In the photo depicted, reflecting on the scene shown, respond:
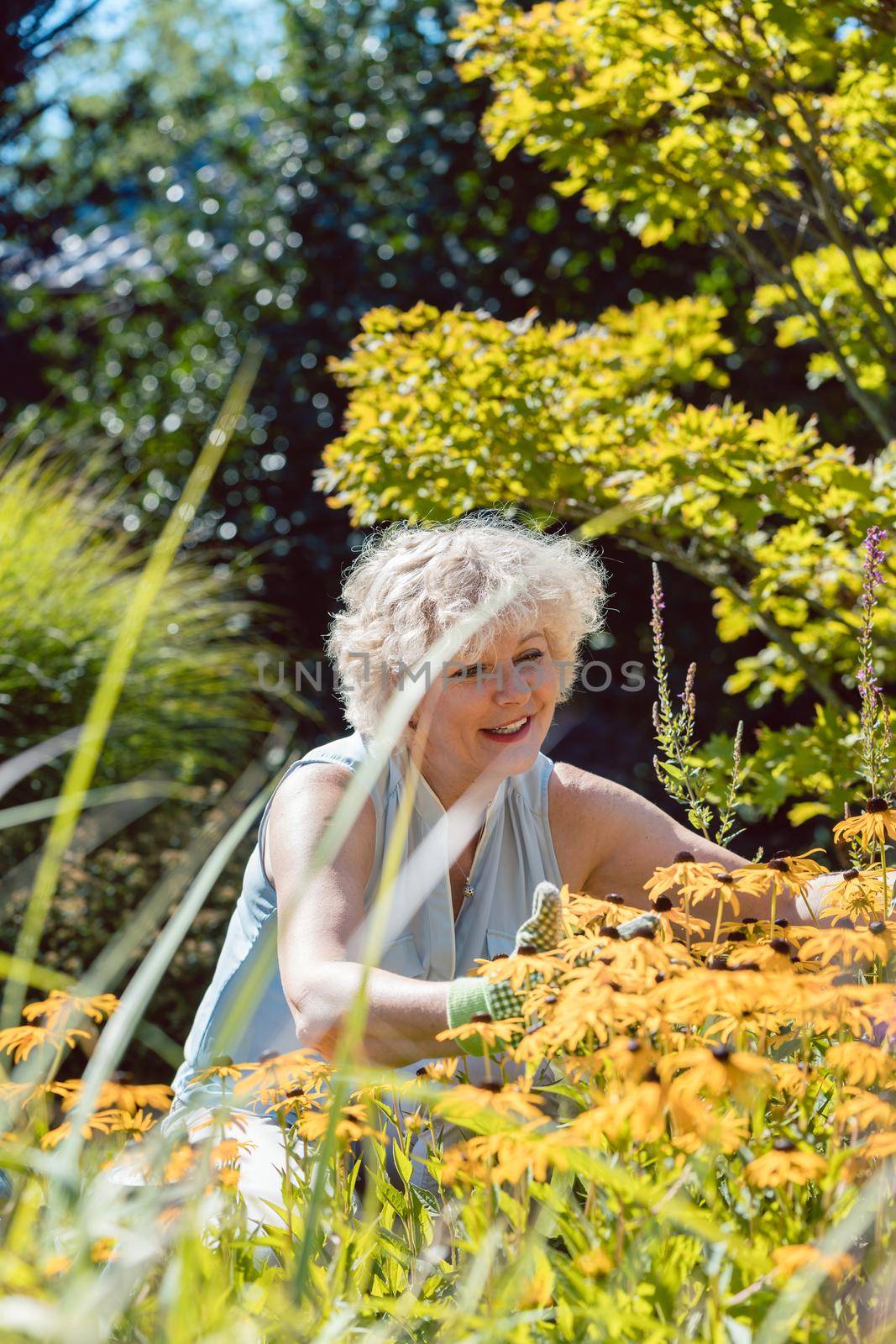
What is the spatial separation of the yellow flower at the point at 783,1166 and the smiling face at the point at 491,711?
113cm

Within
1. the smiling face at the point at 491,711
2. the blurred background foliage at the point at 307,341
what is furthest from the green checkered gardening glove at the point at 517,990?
the blurred background foliage at the point at 307,341

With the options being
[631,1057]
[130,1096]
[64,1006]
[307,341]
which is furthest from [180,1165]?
[307,341]

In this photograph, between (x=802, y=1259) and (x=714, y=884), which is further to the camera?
(x=714, y=884)

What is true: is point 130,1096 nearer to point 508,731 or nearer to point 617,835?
point 508,731

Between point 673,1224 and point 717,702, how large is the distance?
4755 millimetres

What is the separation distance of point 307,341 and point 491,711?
15.0 ft

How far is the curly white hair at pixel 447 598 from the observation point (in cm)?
224

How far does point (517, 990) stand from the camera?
1.33 metres

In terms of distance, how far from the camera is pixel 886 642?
11.0 ft

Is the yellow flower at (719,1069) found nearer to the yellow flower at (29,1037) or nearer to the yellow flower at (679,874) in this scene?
the yellow flower at (679,874)

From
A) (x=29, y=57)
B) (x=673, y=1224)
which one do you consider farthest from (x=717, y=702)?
(x=29, y=57)

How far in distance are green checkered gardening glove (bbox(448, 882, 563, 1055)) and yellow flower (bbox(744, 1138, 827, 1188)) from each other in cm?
31

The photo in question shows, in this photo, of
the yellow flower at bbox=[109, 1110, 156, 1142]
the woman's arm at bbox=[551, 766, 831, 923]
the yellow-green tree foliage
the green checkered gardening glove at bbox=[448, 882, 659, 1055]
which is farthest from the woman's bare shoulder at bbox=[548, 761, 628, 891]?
the yellow flower at bbox=[109, 1110, 156, 1142]

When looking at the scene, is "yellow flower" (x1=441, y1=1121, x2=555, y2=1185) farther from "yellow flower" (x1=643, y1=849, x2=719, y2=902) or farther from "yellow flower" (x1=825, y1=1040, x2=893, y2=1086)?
"yellow flower" (x1=643, y1=849, x2=719, y2=902)
